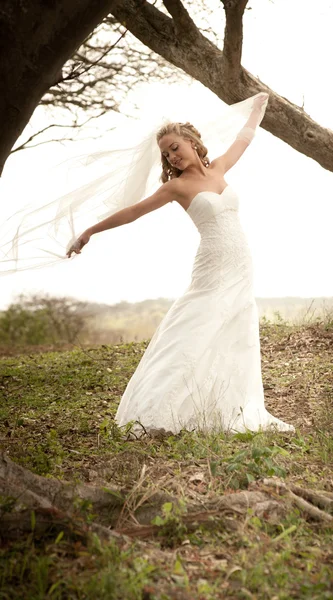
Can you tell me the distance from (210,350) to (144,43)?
3.56m

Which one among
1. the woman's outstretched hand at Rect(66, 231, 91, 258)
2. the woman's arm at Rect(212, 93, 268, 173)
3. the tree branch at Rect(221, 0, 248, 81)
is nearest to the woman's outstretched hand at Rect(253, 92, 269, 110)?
the woman's arm at Rect(212, 93, 268, 173)

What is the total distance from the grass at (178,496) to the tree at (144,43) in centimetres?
221

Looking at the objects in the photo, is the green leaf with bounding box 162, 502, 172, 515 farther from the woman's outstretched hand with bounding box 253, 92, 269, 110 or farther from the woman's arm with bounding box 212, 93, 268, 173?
the woman's outstretched hand with bounding box 253, 92, 269, 110

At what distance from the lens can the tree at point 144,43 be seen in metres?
3.28

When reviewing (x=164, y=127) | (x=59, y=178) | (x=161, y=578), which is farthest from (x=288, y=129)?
(x=161, y=578)

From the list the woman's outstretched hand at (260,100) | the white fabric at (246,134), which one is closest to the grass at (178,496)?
the white fabric at (246,134)

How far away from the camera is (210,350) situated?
219 inches

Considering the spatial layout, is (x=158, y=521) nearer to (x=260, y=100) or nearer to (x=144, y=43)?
(x=260, y=100)

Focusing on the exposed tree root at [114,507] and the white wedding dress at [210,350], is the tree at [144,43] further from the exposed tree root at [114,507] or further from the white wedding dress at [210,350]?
the exposed tree root at [114,507]

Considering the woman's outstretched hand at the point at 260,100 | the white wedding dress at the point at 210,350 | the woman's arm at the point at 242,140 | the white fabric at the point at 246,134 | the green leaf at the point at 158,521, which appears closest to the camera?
the green leaf at the point at 158,521

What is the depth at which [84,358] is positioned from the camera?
9.80 m

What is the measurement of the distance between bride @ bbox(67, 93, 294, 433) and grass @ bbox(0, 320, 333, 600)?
0.34m

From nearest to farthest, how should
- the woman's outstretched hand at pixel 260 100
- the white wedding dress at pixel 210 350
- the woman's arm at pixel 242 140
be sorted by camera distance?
the white wedding dress at pixel 210 350
the woman's arm at pixel 242 140
the woman's outstretched hand at pixel 260 100

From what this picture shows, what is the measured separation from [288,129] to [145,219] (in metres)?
2.30
